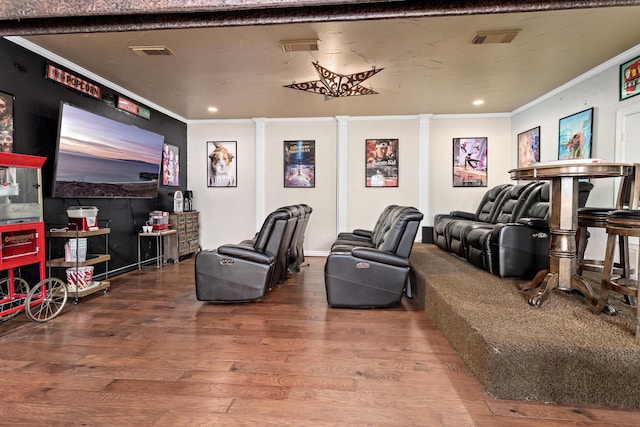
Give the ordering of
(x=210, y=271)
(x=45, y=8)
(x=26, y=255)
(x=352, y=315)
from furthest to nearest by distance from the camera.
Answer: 1. (x=210, y=271)
2. (x=352, y=315)
3. (x=26, y=255)
4. (x=45, y=8)

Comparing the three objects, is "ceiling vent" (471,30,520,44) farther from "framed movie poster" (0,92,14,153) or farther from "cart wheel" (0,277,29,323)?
"cart wheel" (0,277,29,323)

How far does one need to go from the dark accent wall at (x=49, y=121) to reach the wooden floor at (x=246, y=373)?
1395mm

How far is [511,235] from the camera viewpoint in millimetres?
3162

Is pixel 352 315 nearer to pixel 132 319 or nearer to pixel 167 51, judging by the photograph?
pixel 132 319

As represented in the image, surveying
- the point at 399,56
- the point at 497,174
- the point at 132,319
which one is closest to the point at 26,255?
the point at 132,319

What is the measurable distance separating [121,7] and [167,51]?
10.7 ft

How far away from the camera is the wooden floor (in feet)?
5.43

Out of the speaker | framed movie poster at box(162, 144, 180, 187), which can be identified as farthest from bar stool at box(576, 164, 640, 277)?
framed movie poster at box(162, 144, 180, 187)

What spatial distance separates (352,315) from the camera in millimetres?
3088

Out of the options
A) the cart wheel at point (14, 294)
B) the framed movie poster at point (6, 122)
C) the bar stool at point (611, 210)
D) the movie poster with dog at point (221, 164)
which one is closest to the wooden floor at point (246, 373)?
the cart wheel at point (14, 294)

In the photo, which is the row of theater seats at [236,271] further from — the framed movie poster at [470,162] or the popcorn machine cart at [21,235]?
the framed movie poster at [470,162]

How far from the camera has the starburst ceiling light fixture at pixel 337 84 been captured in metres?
3.88

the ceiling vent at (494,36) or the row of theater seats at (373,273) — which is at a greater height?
the ceiling vent at (494,36)

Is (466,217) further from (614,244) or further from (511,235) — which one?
(614,244)
